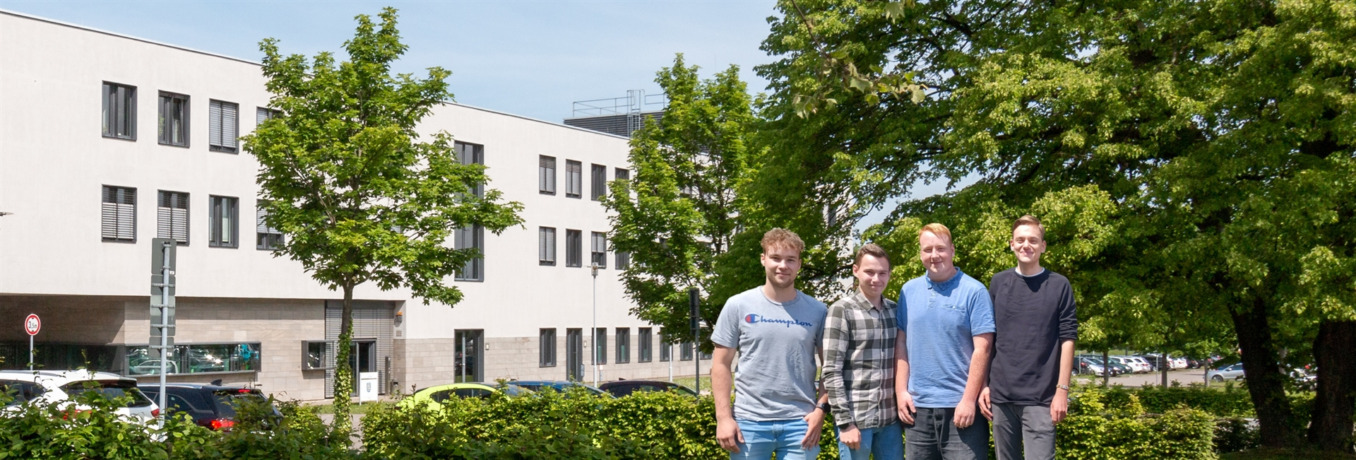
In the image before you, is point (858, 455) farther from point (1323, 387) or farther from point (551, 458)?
point (1323, 387)

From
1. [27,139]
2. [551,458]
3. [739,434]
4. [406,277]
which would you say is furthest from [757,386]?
[27,139]

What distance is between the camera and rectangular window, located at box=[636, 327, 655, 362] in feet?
199

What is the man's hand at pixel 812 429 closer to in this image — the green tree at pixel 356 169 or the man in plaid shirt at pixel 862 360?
the man in plaid shirt at pixel 862 360

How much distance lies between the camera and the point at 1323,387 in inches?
726

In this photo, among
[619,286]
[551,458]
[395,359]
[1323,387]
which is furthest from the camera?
[619,286]

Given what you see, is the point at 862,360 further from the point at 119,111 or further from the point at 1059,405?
the point at 119,111

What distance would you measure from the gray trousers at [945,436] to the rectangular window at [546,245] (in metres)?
47.9

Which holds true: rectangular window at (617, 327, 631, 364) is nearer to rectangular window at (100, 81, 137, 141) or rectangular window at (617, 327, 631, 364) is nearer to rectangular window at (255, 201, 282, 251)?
rectangular window at (255, 201, 282, 251)

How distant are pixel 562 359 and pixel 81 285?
23.1m

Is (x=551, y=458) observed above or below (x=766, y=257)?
below

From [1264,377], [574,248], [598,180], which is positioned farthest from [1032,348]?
[598,180]

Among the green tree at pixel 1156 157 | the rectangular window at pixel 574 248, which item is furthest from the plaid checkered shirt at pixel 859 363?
the rectangular window at pixel 574 248

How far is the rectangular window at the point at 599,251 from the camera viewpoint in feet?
190

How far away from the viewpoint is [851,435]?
6535 mm
